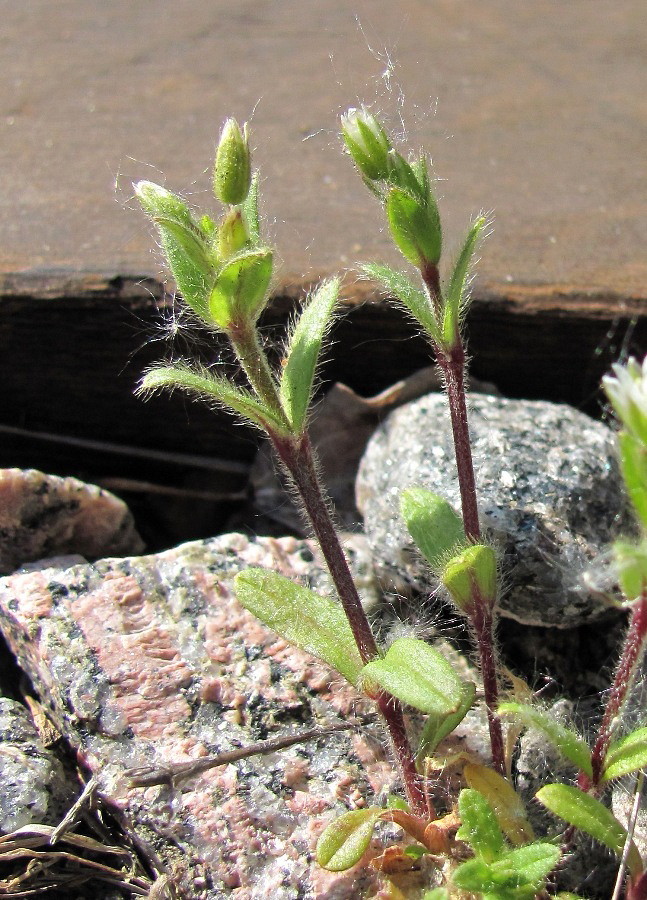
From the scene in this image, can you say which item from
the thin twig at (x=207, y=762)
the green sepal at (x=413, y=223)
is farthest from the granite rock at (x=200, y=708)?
the green sepal at (x=413, y=223)

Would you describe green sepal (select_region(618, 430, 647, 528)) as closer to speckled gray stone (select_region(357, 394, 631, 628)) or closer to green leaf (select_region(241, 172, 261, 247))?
speckled gray stone (select_region(357, 394, 631, 628))

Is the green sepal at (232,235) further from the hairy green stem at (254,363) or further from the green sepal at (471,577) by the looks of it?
the green sepal at (471,577)

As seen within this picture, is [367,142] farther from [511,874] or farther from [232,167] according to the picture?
[511,874]

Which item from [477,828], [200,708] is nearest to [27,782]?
[200,708]

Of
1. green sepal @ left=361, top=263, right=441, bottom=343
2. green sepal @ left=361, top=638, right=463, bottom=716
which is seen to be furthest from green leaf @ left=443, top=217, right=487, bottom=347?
green sepal @ left=361, top=638, right=463, bottom=716

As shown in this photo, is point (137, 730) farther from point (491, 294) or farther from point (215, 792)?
point (491, 294)
